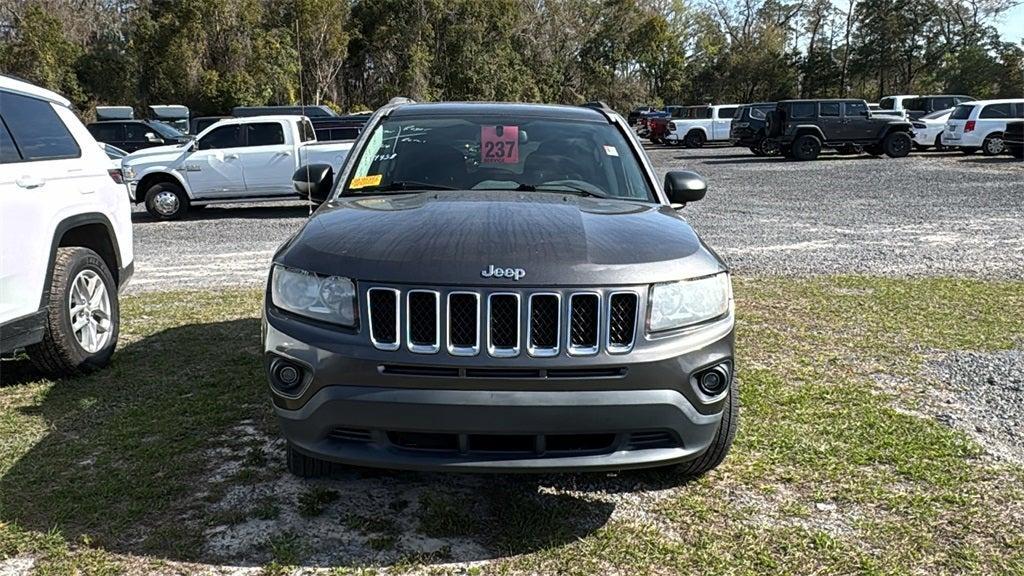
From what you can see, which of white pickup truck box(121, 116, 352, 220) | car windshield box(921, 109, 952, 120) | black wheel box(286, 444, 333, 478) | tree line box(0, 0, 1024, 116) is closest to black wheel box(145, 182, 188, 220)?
white pickup truck box(121, 116, 352, 220)

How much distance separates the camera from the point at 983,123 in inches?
891

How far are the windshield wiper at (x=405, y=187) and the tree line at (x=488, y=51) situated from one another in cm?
1792

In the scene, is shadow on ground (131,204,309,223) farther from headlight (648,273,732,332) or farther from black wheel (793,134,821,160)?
black wheel (793,134,821,160)

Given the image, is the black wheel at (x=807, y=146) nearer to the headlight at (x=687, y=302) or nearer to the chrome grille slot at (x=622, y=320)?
the headlight at (x=687, y=302)

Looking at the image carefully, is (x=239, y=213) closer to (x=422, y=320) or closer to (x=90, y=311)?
(x=90, y=311)

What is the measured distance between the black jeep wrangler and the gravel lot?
340cm

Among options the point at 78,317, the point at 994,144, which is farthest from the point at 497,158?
the point at 994,144

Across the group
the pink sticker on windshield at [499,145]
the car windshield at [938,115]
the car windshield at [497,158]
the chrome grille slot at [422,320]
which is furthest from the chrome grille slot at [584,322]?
the car windshield at [938,115]

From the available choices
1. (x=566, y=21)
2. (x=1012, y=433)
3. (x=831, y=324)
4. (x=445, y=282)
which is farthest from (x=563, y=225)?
(x=566, y=21)

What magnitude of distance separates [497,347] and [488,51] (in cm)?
4496

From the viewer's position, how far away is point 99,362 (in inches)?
189

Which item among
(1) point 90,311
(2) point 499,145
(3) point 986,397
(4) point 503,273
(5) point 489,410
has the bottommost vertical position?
(3) point 986,397

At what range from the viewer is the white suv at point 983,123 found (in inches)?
876

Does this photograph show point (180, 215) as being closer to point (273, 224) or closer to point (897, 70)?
point (273, 224)
